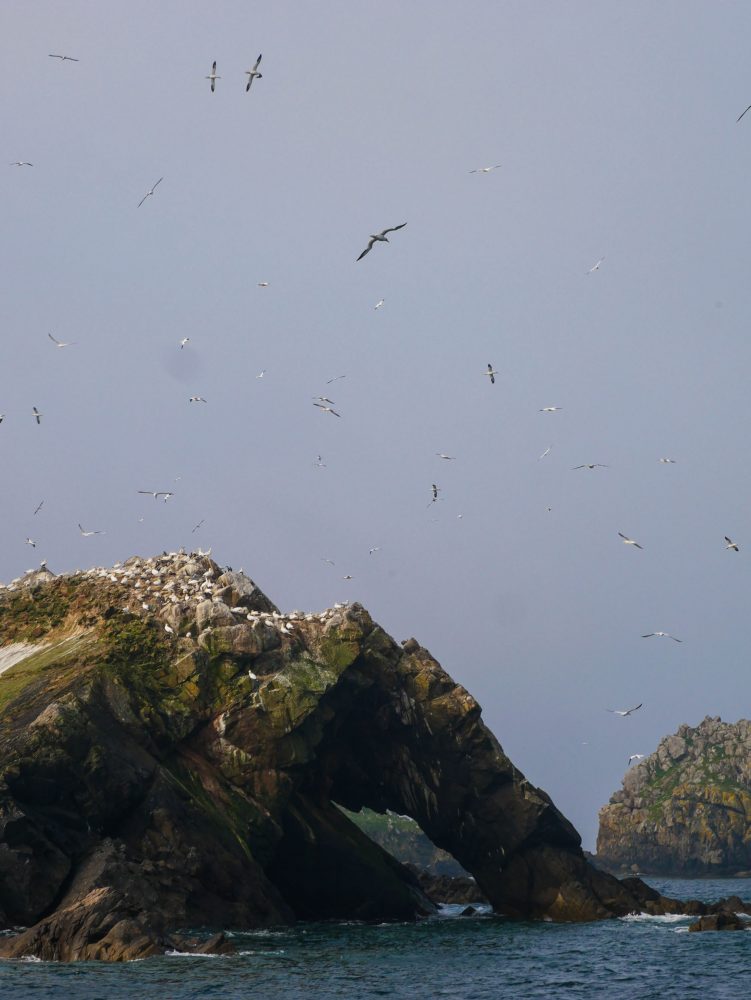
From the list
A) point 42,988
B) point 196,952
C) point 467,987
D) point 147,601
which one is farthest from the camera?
point 147,601

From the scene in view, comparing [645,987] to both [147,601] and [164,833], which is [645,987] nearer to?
[164,833]

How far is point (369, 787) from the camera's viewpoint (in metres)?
69.3

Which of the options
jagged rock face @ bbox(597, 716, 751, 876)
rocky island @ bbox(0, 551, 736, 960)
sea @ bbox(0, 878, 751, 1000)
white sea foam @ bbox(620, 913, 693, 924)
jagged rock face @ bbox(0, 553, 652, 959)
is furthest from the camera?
jagged rock face @ bbox(597, 716, 751, 876)

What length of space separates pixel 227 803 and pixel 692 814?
12002 cm

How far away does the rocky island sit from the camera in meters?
45.3

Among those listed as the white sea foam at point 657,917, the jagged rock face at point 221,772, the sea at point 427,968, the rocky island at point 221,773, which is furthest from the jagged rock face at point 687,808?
the sea at point 427,968

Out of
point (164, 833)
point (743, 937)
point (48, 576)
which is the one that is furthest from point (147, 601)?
point (743, 937)

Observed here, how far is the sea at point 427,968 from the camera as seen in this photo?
3512 centimetres

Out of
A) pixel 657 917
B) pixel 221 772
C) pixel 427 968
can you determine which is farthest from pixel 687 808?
pixel 427 968

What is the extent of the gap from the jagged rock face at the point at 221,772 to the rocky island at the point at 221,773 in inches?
4.4

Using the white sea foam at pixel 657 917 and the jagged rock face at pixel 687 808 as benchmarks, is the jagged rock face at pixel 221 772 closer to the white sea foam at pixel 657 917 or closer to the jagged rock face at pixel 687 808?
the white sea foam at pixel 657 917

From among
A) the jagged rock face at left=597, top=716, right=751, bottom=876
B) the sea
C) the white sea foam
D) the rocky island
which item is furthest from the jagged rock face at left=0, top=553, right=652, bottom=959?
the jagged rock face at left=597, top=716, right=751, bottom=876

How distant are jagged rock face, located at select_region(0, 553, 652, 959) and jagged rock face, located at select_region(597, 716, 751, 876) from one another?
9410 centimetres

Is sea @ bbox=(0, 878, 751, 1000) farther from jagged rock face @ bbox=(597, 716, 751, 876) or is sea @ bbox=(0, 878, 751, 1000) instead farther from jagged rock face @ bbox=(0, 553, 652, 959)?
jagged rock face @ bbox=(597, 716, 751, 876)
